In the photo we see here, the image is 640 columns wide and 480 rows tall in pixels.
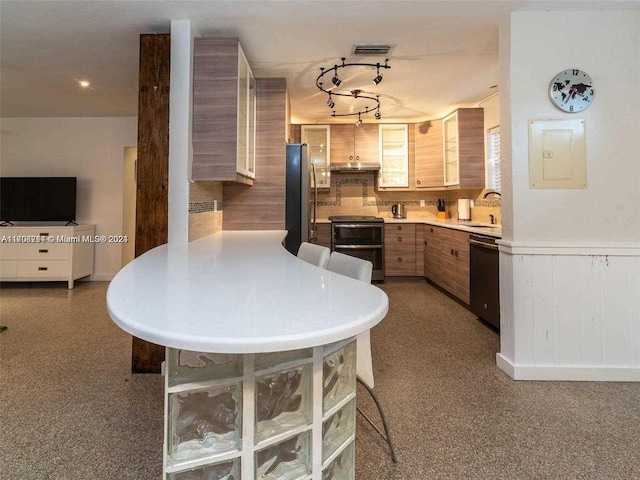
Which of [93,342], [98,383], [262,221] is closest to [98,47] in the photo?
[262,221]

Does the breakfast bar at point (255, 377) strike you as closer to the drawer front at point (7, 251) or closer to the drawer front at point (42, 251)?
the drawer front at point (42, 251)

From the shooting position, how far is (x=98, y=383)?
2.02 m

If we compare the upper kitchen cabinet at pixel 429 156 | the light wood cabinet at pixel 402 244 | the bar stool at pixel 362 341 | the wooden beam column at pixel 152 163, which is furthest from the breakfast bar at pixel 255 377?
the upper kitchen cabinet at pixel 429 156

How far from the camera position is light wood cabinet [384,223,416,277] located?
15.6ft

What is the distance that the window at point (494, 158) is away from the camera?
4.03m

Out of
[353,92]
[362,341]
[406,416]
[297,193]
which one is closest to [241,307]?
[362,341]

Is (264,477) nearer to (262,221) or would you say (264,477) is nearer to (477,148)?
(262,221)

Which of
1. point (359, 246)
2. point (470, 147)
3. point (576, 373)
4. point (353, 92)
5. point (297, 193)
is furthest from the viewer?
point (359, 246)

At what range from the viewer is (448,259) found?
154 inches

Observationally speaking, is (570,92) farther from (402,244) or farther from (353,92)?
(402,244)

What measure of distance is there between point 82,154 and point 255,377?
563 centimetres

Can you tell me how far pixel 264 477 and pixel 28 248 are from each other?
5.33m

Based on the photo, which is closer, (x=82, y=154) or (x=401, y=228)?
(x=401, y=228)

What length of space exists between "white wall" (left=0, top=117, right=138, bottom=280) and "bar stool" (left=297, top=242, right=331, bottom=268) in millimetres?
4347
